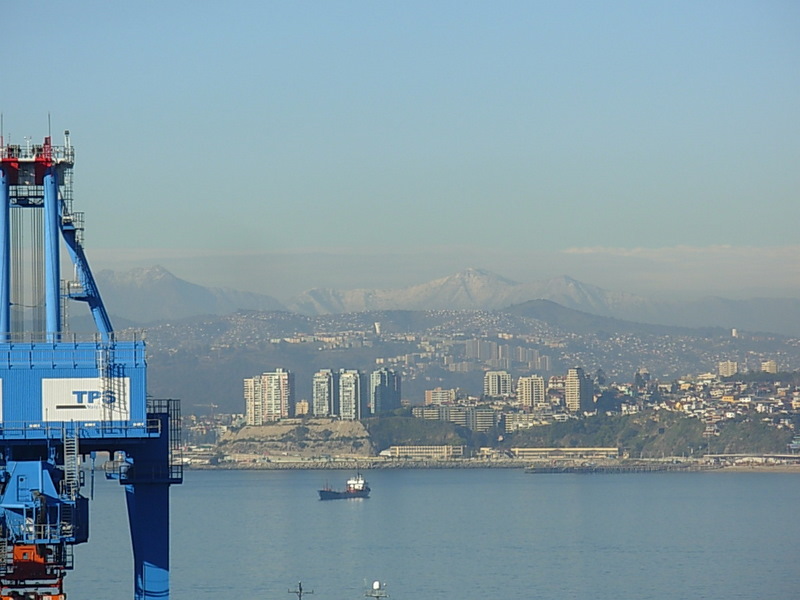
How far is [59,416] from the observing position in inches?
1216

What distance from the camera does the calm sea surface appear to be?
7125 centimetres

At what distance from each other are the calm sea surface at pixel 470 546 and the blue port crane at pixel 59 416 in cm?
3103

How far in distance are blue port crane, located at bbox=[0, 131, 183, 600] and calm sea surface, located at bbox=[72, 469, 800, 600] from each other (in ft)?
102

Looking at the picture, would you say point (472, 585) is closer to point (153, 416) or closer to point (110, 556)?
point (110, 556)

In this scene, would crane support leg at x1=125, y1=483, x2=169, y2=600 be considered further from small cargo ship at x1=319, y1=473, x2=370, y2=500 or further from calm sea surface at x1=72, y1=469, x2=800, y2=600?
small cargo ship at x1=319, y1=473, x2=370, y2=500

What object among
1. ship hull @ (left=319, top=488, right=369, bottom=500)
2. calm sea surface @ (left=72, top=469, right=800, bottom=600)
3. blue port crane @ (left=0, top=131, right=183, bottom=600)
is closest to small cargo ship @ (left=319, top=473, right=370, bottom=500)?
ship hull @ (left=319, top=488, right=369, bottom=500)

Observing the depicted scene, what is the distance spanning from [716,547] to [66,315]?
6498 cm

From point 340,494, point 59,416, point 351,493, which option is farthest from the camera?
point 351,493

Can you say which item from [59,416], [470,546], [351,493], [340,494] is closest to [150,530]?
[59,416]

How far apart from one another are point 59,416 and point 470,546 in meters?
63.6

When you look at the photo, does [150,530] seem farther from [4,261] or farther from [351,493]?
[351,493]

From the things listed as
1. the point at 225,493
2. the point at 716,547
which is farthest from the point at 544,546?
the point at 225,493

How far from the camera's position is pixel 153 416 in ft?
107

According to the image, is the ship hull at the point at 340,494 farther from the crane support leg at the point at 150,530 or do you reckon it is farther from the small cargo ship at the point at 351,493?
the crane support leg at the point at 150,530
